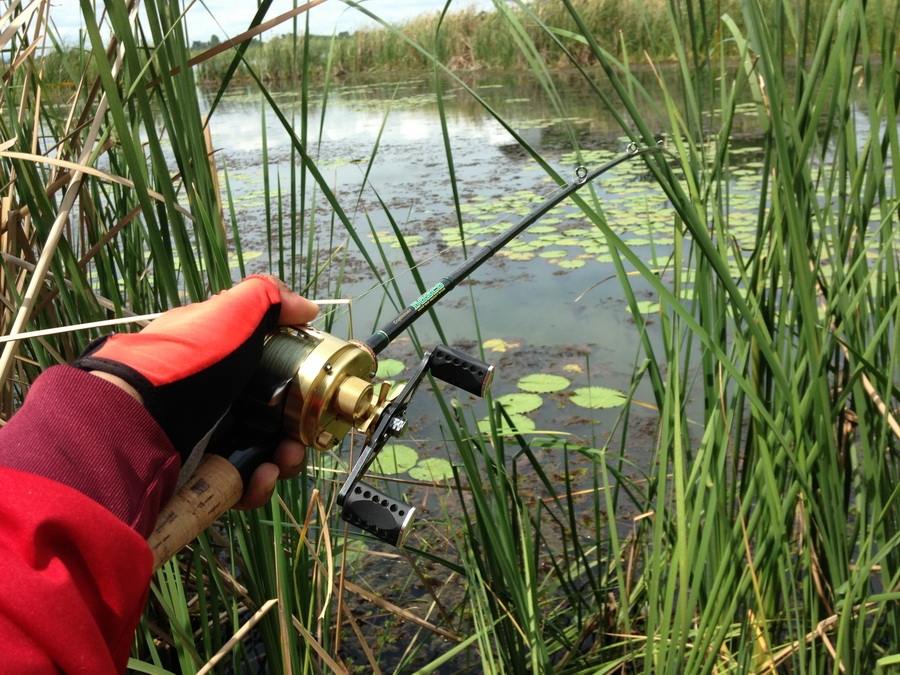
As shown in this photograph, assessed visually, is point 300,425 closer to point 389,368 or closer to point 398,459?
point 398,459

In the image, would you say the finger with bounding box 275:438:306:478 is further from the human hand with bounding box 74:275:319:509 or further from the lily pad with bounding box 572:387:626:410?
the lily pad with bounding box 572:387:626:410

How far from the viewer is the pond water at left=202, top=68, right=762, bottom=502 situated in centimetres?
276

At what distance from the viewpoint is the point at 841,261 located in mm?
1047

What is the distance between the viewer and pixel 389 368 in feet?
10.3

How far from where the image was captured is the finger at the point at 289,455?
88cm

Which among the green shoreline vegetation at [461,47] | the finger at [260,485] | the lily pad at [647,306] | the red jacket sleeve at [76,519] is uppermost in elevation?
the green shoreline vegetation at [461,47]

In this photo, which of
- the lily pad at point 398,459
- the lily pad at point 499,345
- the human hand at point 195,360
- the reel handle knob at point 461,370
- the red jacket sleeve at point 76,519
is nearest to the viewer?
the red jacket sleeve at point 76,519

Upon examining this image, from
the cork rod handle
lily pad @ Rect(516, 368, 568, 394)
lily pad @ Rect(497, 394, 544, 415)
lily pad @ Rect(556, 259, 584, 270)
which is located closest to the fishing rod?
the cork rod handle

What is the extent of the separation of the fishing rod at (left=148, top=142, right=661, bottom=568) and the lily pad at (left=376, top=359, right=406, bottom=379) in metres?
2.18

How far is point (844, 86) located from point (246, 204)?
5362 mm

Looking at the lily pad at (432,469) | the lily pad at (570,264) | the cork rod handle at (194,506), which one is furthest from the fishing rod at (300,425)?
the lily pad at (570,264)

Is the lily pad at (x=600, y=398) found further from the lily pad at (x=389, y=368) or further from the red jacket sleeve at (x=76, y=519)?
the red jacket sleeve at (x=76, y=519)

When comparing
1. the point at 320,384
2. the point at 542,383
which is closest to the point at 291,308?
the point at 320,384

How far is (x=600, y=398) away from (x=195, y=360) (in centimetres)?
223
